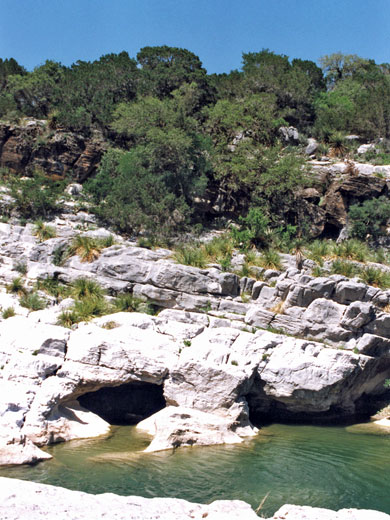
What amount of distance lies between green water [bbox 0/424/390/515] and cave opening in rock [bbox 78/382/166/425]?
1.39 meters

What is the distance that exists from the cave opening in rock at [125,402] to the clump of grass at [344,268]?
8.48m

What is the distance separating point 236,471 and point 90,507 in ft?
18.4

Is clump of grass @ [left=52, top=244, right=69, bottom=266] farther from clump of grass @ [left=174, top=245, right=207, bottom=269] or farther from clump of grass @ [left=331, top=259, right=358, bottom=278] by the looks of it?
clump of grass @ [left=331, top=259, right=358, bottom=278]

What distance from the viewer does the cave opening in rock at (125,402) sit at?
577 inches

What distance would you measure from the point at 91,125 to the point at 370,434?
22.7 meters

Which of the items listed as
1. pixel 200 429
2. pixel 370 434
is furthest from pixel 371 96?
pixel 200 429

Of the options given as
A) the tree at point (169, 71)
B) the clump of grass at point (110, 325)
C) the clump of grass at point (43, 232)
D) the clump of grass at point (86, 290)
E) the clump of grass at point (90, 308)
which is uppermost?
the tree at point (169, 71)

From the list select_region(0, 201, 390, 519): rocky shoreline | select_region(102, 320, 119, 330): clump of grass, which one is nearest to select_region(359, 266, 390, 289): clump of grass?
select_region(0, 201, 390, 519): rocky shoreline

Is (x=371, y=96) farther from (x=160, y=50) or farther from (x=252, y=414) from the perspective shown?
(x=252, y=414)

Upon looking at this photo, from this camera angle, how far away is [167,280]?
1742cm

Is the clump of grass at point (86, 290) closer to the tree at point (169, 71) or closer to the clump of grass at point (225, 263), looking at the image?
the clump of grass at point (225, 263)

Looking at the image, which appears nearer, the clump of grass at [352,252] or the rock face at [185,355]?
the rock face at [185,355]

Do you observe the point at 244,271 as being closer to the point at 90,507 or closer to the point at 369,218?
the point at 369,218

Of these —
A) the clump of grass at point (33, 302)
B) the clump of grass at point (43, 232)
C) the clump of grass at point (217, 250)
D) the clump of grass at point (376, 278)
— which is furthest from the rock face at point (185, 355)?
the clump of grass at point (217, 250)
